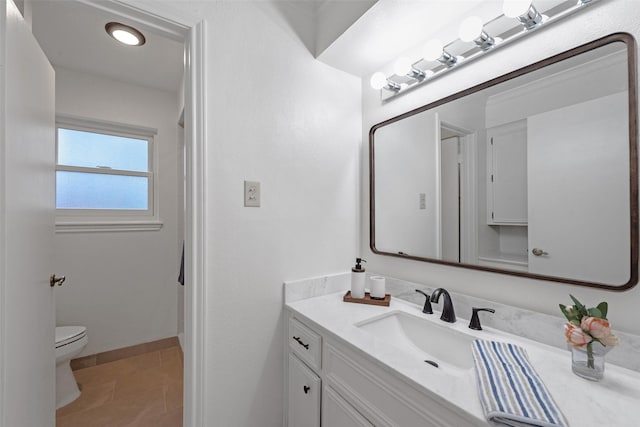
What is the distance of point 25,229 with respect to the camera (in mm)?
935

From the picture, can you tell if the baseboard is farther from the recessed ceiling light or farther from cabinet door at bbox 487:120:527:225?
cabinet door at bbox 487:120:527:225

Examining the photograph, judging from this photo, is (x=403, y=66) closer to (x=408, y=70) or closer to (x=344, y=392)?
(x=408, y=70)

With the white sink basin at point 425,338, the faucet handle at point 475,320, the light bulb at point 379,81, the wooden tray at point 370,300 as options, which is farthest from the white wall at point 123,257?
the faucet handle at point 475,320

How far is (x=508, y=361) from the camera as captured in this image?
755 mm

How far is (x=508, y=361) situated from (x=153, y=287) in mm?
2735

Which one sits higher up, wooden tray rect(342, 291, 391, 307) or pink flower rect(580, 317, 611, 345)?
pink flower rect(580, 317, 611, 345)

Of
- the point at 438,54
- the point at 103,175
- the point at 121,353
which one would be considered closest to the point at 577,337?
the point at 438,54

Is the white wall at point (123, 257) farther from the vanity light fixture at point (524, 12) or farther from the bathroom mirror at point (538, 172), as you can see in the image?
the vanity light fixture at point (524, 12)

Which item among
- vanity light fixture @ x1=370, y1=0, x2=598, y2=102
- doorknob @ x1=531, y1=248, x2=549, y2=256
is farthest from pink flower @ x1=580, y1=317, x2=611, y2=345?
vanity light fixture @ x1=370, y1=0, x2=598, y2=102

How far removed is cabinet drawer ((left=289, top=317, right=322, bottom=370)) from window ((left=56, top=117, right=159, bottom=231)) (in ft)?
6.29

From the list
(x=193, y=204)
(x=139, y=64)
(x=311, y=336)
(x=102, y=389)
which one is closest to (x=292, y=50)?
(x=193, y=204)

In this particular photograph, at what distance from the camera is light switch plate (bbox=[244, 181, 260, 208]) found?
1.22 m

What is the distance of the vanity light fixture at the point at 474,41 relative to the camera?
892 millimetres

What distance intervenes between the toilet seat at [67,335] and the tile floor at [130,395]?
38 cm
